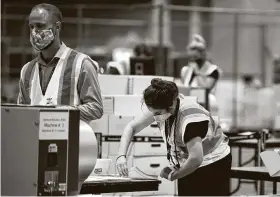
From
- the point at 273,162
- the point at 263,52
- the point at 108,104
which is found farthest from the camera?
the point at 263,52

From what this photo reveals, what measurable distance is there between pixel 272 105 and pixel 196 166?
28.8 ft

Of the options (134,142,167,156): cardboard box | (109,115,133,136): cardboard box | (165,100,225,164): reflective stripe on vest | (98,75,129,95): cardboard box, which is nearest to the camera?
(165,100,225,164): reflective stripe on vest

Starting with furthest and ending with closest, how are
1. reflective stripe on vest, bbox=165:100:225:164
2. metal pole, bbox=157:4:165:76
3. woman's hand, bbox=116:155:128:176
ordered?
metal pole, bbox=157:4:165:76, woman's hand, bbox=116:155:128:176, reflective stripe on vest, bbox=165:100:225:164

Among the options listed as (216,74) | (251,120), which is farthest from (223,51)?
(216,74)

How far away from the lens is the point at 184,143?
321cm

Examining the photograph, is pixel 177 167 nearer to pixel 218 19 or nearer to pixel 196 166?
pixel 196 166

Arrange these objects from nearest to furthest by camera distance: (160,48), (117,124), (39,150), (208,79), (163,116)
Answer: (39,150)
(163,116)
(117,124)
(208,79)
(160,48)

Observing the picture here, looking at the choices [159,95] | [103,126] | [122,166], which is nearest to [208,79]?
[103,126]

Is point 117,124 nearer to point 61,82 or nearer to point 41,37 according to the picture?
point 61,82

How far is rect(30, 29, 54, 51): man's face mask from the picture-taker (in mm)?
3504

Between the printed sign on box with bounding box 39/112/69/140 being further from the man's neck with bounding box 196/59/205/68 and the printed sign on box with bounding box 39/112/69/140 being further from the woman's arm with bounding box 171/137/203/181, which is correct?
the man's neck with bounding box 196/59/205/68

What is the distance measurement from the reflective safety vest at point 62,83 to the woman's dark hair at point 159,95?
682 millimetres

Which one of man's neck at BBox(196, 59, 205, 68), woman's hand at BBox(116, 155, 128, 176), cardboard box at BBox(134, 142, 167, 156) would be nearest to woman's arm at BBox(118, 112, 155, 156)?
woman's hand at BBox(116, 155, 128, 176)

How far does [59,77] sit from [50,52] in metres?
0.16
